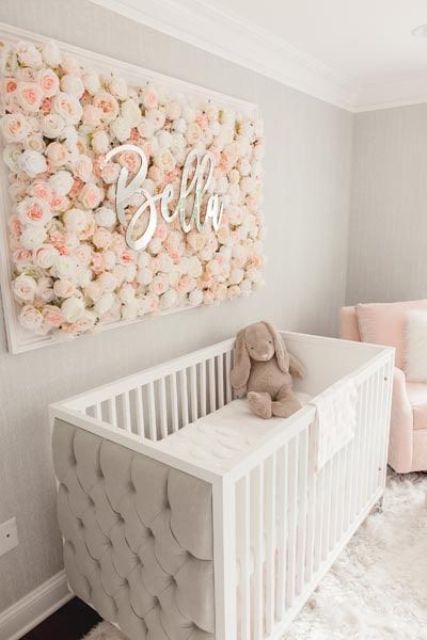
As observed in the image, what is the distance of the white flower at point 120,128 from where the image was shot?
63.0 inches

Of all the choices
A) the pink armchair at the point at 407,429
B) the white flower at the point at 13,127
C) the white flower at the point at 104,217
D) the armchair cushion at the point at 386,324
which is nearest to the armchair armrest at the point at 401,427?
the pink armchair at the point at 407,429

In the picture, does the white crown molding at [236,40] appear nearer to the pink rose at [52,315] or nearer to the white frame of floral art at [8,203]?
the white frame of floral art at [8,203]

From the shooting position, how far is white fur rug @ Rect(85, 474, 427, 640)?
5.18 feet

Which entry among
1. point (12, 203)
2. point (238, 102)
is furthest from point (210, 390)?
point (238, 102)

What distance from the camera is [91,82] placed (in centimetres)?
151

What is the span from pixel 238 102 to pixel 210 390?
1.35 metres

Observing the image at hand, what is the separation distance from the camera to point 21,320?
4.75 ft

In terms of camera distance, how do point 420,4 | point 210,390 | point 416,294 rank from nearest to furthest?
point 420,4 → point 210,390 → point 416,294

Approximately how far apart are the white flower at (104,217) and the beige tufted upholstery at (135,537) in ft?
2.17

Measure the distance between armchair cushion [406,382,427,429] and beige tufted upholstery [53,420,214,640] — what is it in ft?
5.29

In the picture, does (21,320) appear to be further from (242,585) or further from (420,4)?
(420,4)

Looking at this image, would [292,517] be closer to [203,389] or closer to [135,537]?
[135,537]

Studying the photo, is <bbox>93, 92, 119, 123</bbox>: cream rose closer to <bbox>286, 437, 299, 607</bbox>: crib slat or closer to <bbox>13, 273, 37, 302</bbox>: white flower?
<bbox>13, 273, 37, 302</bbox>: white flower

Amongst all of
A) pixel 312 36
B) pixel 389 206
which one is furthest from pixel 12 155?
pixel 389 206
